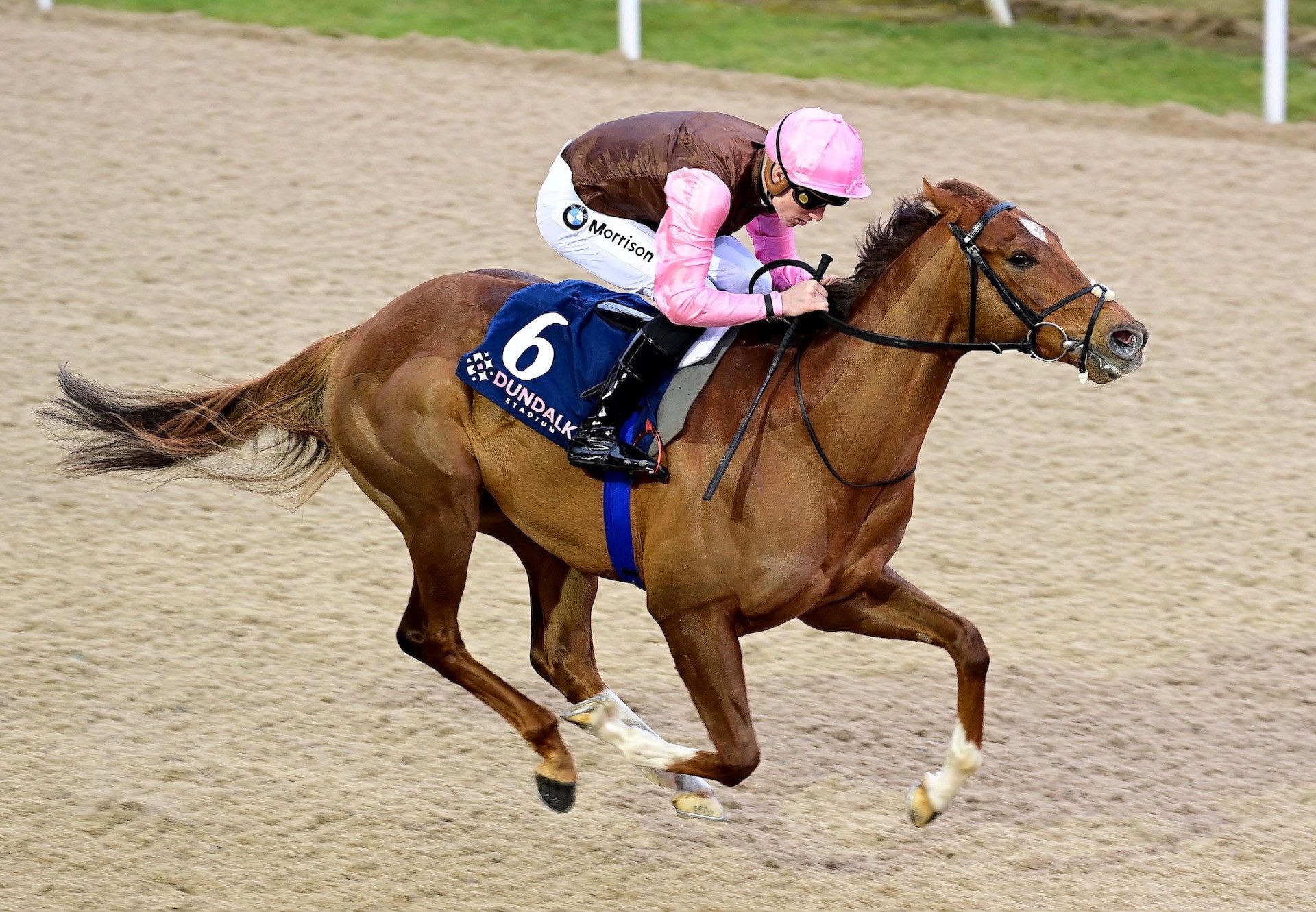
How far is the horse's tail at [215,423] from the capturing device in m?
4.76

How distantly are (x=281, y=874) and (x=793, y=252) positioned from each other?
209 cm

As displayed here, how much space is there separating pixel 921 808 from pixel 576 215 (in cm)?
176

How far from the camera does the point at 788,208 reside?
3789 millimetres

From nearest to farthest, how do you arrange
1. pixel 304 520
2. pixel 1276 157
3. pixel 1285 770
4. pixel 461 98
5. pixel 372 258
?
pixel 1285 770, pixel 304 520, pixel 372 258, pixel 1276 157, pixel 461 98

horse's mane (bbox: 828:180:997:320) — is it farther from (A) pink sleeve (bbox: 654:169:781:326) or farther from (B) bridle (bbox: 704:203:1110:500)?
(A) pink sleeve (bbox: 654:169:781:326)

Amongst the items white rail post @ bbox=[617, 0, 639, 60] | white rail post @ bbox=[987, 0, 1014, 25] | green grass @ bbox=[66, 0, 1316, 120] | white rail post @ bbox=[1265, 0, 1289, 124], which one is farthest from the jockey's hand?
white rail post @ bbox=[987, 0, 1014, 25]

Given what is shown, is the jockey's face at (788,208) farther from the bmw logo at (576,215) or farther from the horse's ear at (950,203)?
the bmw logo at (576,215)

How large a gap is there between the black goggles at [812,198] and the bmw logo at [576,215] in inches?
27.4

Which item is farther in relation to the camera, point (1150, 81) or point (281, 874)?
point (1150, 81)

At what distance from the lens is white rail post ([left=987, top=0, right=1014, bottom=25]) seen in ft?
37.1

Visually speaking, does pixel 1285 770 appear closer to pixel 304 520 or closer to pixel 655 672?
pixel 655 672

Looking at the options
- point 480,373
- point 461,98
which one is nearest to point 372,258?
point 461,98

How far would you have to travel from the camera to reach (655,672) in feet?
17.4

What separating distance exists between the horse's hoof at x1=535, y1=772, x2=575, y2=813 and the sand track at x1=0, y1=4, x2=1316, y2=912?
11 cm
